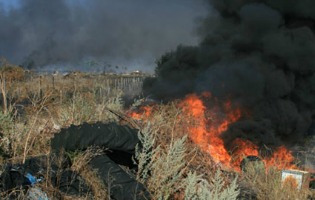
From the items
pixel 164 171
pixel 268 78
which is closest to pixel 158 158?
pixel 164 171

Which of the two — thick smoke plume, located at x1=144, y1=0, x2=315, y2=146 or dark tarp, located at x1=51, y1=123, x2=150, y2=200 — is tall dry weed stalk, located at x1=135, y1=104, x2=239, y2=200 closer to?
dark tarp, located at x1=51, y1=123, x2=150, y2=200

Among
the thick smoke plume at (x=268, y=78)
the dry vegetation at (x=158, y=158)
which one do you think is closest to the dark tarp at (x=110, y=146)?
the dry vegetation at (x=158, y=158)

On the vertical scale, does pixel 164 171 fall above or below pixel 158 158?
below

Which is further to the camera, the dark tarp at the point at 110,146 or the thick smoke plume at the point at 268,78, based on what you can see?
the thick smoke plume at the point at 268,78

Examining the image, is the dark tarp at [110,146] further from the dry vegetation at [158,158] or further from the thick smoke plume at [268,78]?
the thick smoke plume at [268,78]

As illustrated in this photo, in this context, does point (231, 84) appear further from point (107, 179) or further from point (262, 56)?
point (107, 179)

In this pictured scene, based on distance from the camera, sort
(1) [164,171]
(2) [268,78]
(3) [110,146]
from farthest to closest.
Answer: (2) [268,78] < (3) [110,146] < (1) [164,171]

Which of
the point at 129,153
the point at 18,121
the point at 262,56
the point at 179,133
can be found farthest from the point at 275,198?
the point at 262,56

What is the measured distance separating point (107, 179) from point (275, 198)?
2.80 metres

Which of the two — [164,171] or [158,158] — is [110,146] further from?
[164,171]

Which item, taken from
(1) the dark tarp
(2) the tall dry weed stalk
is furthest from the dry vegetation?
(1) the dark tarp

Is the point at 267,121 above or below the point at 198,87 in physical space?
below

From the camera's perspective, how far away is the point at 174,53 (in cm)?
2202

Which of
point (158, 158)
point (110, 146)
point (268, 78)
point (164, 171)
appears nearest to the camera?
point (164, 171)
